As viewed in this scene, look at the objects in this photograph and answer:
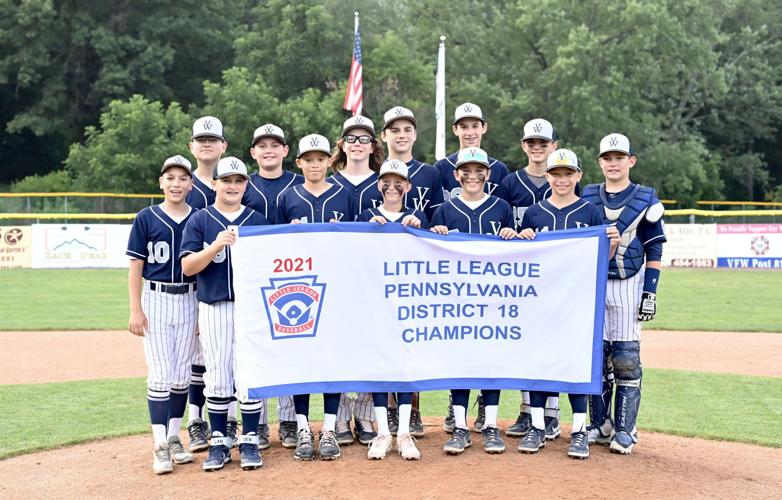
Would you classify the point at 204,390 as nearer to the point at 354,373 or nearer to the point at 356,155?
the point at 354,373

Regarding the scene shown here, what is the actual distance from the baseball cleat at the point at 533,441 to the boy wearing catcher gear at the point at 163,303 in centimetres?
218

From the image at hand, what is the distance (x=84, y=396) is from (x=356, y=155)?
4508 millimetres

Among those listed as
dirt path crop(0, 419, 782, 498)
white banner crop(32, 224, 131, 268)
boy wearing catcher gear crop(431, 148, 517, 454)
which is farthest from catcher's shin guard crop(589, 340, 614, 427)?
white banner crop(32, 224, 131, 268)

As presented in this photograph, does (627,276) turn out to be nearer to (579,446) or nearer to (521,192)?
(521,192)

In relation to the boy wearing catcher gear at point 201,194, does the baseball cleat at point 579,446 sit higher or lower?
lower

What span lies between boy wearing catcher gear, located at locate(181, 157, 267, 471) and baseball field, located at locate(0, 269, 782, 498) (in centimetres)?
27

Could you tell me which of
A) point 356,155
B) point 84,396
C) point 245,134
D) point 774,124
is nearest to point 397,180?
point 356,155

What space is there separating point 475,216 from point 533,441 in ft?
5.08

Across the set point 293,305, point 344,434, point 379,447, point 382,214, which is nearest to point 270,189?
point 382,214

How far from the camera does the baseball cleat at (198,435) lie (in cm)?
670

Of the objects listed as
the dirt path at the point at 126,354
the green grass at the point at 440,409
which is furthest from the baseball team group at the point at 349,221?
the dirt path at the point at 126,354

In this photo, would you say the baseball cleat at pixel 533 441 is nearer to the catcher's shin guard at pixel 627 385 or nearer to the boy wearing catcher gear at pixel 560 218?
the boy wearing catcher gear at pixel 560 218

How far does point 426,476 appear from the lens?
5.82 m

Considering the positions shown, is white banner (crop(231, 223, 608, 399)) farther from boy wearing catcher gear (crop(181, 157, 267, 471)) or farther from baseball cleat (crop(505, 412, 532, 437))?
baseball cleat (crop(505, 412, 532, 437))
